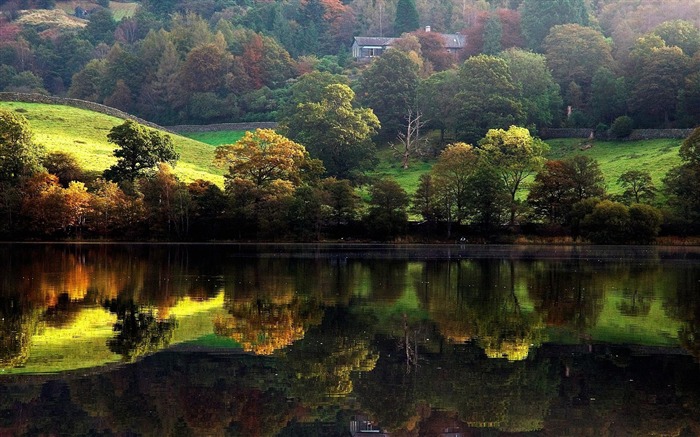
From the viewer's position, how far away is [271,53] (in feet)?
492

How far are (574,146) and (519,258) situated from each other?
177 feet

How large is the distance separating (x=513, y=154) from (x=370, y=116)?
20.1 meters

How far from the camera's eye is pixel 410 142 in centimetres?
11381

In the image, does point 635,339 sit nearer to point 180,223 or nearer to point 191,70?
point 180,223

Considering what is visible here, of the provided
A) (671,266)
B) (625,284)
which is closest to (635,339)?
(625,284)

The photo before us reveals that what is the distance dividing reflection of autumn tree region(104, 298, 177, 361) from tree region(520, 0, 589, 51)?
127 metres

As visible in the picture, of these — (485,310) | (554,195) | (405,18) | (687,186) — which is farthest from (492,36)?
(485,310)

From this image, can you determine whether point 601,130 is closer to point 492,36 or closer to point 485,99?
point 485,99

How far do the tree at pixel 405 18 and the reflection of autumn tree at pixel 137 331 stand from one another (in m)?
151

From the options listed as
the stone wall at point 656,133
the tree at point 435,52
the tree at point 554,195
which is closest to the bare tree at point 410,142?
the stone wall at point 656,133

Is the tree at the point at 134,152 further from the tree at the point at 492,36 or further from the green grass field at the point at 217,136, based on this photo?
the tree at the point at 492,36

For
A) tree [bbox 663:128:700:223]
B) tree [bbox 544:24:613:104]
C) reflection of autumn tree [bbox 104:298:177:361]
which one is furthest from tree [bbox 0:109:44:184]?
tree [bbox 544:24:613:104]

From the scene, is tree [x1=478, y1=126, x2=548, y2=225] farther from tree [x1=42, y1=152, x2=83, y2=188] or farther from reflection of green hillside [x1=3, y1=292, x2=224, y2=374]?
reflection of green hillside [x1=3, y1=292, x2=224, y2=374]

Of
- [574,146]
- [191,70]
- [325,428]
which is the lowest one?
[325,428]
